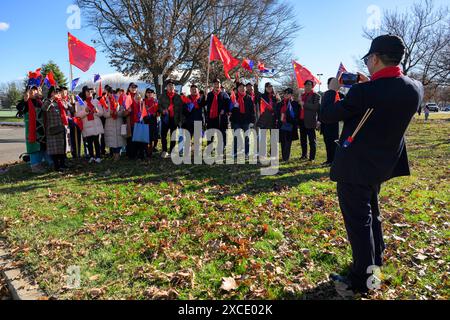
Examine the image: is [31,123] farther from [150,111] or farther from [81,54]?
[150,111]

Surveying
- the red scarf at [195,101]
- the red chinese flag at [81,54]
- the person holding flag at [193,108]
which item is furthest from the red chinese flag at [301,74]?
the red chinese flag at [81,54]

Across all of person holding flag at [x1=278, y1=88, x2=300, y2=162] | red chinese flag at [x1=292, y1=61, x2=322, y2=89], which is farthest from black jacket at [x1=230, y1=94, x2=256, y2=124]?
red chinese flag at [x1=292, y1=61, x2=322, y2=89]

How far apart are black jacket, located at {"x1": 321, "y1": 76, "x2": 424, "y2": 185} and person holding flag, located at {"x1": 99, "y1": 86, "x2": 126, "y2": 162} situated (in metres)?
7.45

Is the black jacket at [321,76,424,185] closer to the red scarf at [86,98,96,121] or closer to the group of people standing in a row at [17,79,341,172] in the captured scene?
the group of people standing in a row at [17,79,341,172]

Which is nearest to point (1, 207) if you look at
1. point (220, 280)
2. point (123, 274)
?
point (123, 274)

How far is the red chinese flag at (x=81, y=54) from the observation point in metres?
9.02

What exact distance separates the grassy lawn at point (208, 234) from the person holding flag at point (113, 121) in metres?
1.85

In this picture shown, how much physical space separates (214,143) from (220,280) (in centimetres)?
737

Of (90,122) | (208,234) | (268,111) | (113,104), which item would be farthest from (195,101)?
(208,234)

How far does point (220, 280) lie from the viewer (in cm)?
354

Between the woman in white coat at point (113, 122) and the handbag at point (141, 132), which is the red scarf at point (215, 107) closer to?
the handbag at point (141, 132)

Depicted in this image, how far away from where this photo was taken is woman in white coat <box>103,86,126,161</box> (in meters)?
9.37

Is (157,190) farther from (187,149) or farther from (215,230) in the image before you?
(187,149)

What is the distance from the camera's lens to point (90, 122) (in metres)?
9.23
